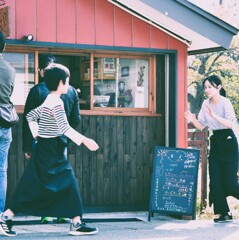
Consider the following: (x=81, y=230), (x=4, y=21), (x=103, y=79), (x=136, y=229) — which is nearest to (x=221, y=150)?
(x=136, y=229)

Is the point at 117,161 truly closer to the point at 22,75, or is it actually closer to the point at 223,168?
the point at 223,168

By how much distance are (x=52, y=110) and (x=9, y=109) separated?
62 centimetres

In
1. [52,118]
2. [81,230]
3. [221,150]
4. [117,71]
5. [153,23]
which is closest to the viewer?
[52,118]

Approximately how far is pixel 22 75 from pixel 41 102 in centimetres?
153

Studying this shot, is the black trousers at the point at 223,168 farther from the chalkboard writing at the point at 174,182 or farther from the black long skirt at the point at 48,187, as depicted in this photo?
the black long skirt at the point at 48,187

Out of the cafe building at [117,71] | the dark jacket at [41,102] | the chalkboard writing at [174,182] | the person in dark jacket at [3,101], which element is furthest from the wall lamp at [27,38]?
the chalkboard writing at [174,182]

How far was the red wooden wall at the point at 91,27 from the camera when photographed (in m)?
8.71

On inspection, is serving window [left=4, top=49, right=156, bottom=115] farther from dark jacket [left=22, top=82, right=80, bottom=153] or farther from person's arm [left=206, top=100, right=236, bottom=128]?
person's arm [left=206, top=100, right=236, bottom=128]

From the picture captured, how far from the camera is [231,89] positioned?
24906 mm

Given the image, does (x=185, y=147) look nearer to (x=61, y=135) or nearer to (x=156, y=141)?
(x=156, y=141)

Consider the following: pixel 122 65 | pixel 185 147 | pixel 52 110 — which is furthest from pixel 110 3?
pixel 52 110

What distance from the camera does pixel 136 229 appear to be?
7.77 m

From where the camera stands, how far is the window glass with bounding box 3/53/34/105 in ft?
29.5

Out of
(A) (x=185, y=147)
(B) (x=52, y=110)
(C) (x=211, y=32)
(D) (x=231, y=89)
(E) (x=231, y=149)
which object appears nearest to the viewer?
(B) (x=52, y=110)
